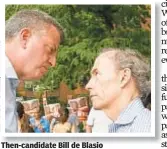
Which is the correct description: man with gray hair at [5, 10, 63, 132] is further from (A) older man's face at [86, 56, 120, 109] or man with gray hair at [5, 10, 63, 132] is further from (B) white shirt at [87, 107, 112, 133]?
(B) white shirt at [87, 107, 112, 133]

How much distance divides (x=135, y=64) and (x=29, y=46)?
579 millimetres

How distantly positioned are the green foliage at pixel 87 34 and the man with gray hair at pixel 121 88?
0.05m

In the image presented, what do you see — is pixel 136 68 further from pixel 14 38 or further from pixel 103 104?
pixel 14 38

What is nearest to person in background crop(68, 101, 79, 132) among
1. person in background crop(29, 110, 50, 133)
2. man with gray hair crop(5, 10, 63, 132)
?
person in background crop(29, 110, 50, 133)

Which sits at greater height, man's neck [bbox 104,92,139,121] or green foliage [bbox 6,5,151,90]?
green foliage [bbox 6,5,151,90]

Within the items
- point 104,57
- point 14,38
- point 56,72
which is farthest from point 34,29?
point 104,57

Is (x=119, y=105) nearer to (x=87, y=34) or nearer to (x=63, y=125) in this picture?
(x=63, y=125)

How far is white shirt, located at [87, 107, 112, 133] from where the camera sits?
2098 millimetres

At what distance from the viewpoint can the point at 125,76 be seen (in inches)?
83.0

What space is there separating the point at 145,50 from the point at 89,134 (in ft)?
1.77

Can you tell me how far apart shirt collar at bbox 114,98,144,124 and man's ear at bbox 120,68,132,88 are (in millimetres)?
Result: 108

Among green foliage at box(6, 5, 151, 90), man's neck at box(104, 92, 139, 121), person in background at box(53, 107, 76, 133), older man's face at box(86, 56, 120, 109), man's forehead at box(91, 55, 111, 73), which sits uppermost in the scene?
green foliage at box(6, 5, 151, 90)

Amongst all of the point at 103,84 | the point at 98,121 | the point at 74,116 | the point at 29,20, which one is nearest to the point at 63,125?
the point at 74,116

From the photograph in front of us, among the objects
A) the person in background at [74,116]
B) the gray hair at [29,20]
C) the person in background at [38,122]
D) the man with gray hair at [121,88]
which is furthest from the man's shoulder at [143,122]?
the gray hair at [29,20]
